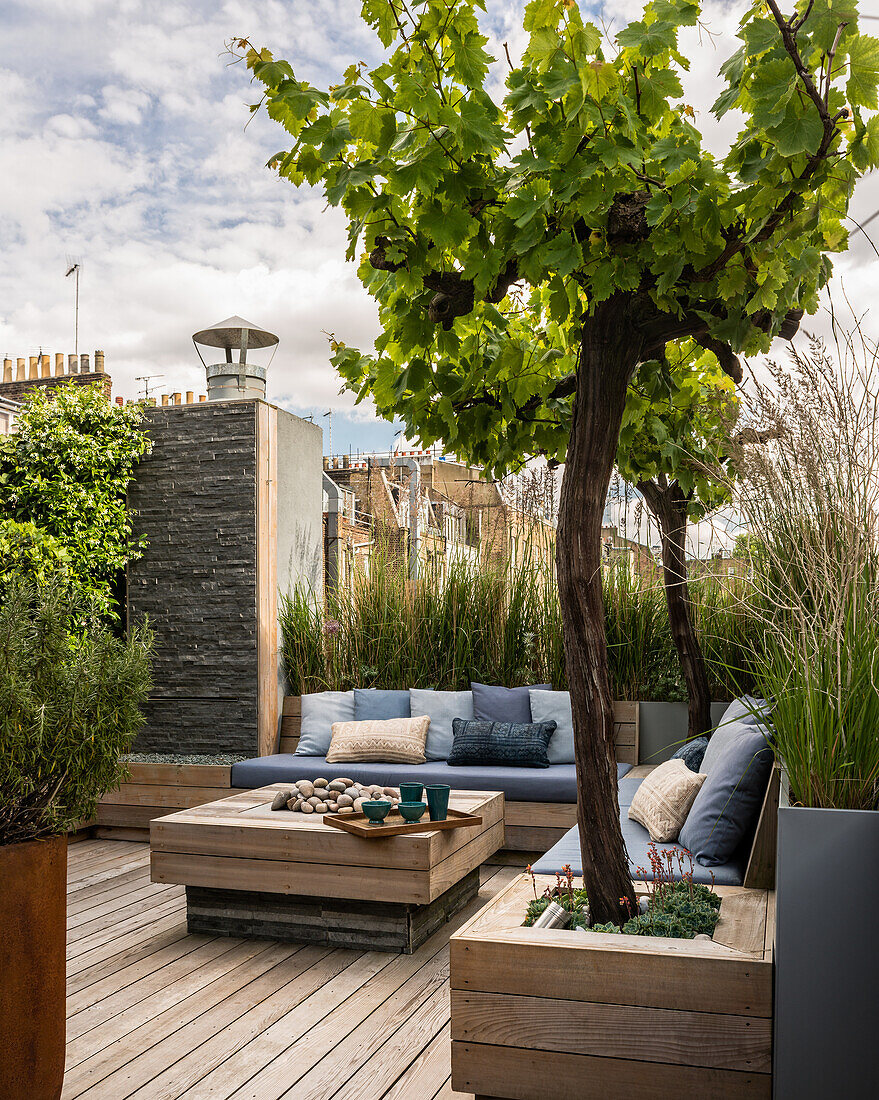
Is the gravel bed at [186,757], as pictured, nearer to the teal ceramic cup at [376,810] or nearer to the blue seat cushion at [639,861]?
the teal ceramic cup at [376,810]

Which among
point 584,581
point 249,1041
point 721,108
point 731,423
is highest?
point 721,108

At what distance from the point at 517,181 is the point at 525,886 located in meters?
2.05

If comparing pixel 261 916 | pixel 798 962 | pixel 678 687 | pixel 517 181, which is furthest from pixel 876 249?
pixel 678 687

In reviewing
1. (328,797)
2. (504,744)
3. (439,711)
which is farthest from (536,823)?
(328,797)

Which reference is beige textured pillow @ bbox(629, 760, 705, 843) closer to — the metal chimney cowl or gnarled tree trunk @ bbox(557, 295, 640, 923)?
gnarled tree trunk @ bbox(557, 295, 640, 923)

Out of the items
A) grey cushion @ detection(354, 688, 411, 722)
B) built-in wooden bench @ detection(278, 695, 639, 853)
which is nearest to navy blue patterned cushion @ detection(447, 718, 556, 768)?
built-in wooden bench @ detection(278, 695, 639, 853)

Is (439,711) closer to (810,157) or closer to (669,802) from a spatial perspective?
(669,802)

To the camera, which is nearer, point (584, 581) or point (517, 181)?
point (517, 181)

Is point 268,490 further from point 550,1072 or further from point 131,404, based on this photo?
point 550,1072

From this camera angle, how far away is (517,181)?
197 cm

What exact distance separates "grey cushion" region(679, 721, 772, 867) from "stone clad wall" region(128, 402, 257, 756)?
11.4 ft

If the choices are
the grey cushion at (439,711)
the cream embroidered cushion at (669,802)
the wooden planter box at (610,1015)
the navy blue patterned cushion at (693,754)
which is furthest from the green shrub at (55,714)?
the grey cushion at (439,711)

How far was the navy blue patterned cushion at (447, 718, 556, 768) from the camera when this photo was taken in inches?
199

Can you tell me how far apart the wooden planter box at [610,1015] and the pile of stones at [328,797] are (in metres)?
1.63
